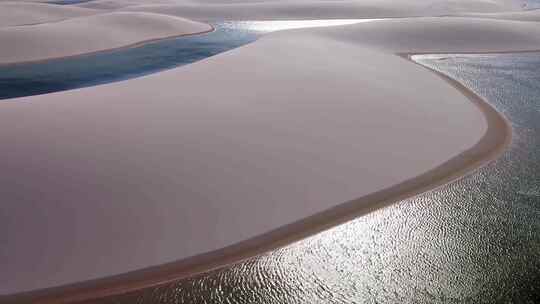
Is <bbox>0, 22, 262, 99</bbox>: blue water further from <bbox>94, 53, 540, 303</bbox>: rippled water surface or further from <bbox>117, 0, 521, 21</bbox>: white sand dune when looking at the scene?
<bbox>94, 53, 540, 303</bbox>: rippled water surface

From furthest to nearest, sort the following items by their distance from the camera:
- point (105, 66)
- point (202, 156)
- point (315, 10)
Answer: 1. point (315, 10)
2. point (105, 66)
3. point (202, 156)

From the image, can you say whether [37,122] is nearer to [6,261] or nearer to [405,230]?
[6,261]

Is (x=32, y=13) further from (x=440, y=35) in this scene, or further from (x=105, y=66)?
(x=440, y=35)

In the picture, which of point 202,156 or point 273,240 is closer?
point 273,240

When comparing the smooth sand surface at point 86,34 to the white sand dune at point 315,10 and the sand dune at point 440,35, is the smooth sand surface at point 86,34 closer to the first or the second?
the white sand dune at point 315,10

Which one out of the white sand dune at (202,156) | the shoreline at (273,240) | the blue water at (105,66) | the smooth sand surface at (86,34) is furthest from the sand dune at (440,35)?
the shoreline at (273,240)

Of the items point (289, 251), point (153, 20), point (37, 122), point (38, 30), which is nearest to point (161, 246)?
point (289, 251)

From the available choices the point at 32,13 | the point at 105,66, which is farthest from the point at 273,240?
the point at 32,13
